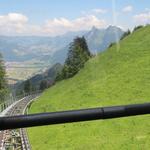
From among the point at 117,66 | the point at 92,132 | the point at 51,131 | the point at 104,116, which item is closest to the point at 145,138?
the point at 92,132

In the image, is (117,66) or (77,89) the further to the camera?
(117,66)

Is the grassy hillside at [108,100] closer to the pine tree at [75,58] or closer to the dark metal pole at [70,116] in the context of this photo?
the pine tree at [75,58]

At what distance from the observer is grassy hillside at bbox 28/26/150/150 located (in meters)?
35.2

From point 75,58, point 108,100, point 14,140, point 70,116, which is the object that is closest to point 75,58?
point 75,58

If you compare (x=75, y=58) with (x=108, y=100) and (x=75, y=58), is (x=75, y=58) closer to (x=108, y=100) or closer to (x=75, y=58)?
(x=75, y=58)

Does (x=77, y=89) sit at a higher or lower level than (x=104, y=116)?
lower

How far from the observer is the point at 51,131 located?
41.2m

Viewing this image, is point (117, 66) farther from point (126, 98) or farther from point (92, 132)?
point (92, 132)

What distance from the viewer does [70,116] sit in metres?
2.91

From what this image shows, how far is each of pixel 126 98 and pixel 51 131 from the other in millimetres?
18341

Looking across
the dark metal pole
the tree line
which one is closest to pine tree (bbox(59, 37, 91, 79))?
the tree line

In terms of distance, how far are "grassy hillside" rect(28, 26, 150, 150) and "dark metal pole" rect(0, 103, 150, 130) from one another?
80.1 feet

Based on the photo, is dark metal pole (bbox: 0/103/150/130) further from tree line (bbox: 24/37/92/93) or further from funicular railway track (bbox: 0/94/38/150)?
tree line (bbox: 24/37/92/93)

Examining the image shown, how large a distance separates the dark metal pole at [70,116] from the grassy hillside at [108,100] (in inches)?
961
